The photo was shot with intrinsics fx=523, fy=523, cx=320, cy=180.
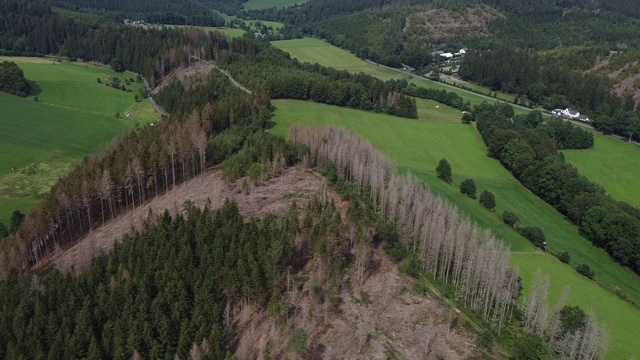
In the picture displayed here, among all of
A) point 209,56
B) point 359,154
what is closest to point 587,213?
point 359,154

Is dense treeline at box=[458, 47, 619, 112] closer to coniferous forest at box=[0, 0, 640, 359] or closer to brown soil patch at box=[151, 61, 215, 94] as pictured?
coniferous forest at box=[0, 0, 640, 359]

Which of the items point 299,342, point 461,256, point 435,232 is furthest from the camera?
point 435,232

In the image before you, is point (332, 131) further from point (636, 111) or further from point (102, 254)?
point (636, 111)

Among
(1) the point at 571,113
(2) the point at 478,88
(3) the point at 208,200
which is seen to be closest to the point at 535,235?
(3) the point at 208,200

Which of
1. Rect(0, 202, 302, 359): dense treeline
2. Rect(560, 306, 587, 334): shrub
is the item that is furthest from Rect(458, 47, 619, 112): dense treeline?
Rect(0, 202, 302, 359): dense treeline

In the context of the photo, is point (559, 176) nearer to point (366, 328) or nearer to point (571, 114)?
point (366, 328)

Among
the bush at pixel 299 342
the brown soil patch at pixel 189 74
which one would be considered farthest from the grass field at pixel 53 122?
the bush at pixel 299 342

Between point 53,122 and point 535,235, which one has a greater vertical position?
point 535,235
